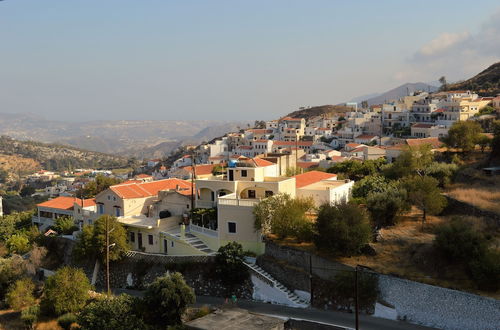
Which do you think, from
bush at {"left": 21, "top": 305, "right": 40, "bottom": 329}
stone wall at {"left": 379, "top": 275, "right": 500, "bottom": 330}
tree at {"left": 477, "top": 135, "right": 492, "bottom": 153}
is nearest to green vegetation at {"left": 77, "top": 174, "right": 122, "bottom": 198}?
bush at {"left": 21, "top": 305, "right": 40, "bottom": 329}

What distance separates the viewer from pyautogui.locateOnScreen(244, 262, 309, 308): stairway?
2138 cm

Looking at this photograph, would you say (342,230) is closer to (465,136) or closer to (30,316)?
(30,316)

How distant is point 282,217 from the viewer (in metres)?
23.6

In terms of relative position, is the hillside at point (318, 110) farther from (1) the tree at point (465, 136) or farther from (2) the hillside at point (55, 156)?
(1) the tree at point (465, 136)

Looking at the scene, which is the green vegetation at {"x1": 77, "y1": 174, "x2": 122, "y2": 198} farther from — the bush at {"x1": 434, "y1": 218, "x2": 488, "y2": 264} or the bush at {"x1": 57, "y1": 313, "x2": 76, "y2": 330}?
the bush at {"x1": 434, "y1": 218, "x2": 488, "y2": 264}

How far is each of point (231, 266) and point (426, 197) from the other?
1087 cm

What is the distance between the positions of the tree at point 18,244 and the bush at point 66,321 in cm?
1354

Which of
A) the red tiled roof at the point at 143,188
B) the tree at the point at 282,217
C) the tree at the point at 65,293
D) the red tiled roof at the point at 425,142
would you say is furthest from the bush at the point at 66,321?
the red tiled roof at the point at 425,142

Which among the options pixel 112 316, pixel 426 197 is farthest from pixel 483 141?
pixel 112 316

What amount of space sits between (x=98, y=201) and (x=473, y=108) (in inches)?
2111

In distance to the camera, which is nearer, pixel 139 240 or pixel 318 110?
pixel 139 240

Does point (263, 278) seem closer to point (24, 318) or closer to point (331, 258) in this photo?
point (331, 258)

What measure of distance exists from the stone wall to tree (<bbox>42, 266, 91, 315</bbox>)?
14749mm

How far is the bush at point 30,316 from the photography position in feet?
76.7
